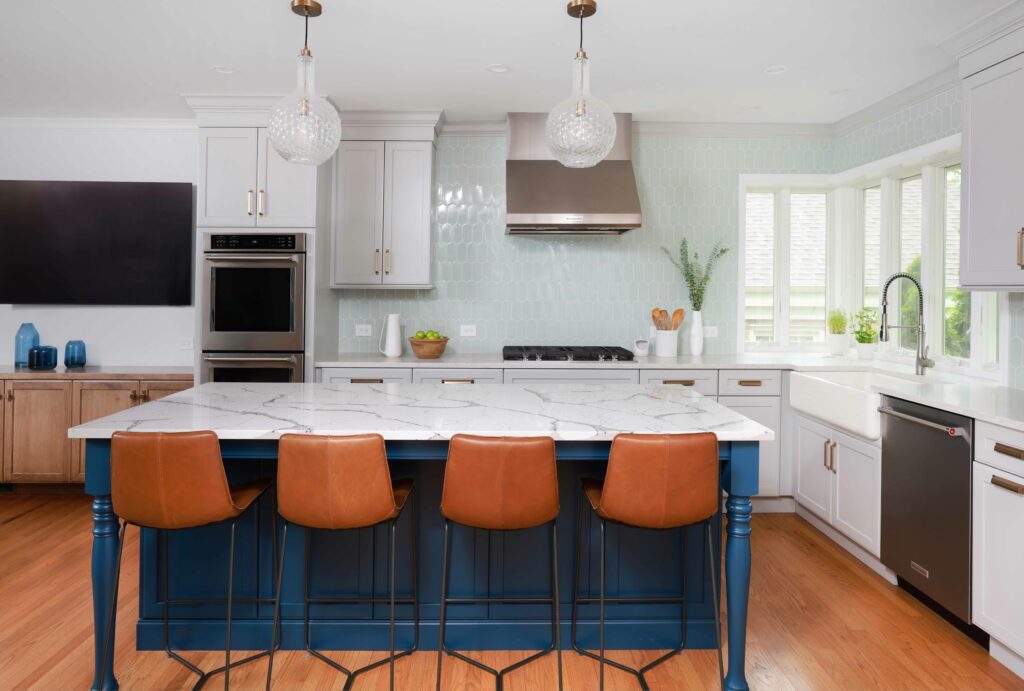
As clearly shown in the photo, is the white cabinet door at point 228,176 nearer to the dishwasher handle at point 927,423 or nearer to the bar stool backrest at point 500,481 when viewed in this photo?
the bar stool backrest at point 500,481

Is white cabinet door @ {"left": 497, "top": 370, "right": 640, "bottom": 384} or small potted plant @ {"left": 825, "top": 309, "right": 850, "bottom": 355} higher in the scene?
small potted plant @ {"left": 825, "top": 309, "right": 850, "bottom": 355}

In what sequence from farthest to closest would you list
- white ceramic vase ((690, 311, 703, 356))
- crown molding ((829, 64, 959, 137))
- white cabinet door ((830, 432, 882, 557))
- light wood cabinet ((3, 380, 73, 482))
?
white ceramic vase ((690, 311, 703, 356)) → light wood cabinet ((3, 380, 73, 482)) → crown molding ((829, 64, 959, 137)) → white cabinet door ((830, 432, 882, 557))

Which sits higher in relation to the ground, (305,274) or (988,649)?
(305,274)

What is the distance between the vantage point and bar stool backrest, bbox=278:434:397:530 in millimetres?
2051

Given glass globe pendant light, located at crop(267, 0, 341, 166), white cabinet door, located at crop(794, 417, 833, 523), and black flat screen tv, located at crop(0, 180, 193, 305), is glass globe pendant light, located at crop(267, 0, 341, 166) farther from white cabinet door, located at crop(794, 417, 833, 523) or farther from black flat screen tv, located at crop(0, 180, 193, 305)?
white cabinet door, located at crop(794, 417, 833, 523)

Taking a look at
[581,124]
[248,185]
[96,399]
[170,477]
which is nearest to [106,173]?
[248,185]

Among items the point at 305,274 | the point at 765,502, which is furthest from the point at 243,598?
the point at 765,502

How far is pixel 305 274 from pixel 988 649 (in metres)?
3.90

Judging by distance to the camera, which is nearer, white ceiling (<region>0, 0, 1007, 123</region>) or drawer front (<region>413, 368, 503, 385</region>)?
white ceiling (<region>0, 0, 1007, 123</region>)

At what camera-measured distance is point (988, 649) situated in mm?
2607

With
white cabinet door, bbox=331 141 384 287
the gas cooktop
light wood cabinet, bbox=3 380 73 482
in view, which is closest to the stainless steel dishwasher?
the gas cooktop

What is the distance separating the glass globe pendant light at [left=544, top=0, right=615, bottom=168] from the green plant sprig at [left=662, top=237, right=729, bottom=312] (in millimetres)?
2447

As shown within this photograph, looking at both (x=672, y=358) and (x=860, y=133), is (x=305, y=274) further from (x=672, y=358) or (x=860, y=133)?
(x=860, y=133)

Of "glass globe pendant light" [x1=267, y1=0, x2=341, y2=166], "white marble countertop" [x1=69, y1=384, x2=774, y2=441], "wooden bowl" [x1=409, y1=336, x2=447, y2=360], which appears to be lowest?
"white marble countertop" [x1=69, y1=384, x2=774, y2=441]
